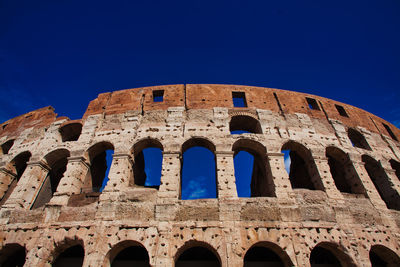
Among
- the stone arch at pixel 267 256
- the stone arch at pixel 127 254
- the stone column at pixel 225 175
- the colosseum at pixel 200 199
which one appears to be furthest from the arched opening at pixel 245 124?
the stone arch at pixel 127 254

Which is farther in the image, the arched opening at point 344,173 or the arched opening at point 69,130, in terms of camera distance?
the arched opening at point 69,130

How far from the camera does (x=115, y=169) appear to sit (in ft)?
26.3

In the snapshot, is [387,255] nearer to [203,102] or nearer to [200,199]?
[200,199]

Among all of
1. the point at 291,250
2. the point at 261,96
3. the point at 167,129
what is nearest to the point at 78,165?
the point at 167,129

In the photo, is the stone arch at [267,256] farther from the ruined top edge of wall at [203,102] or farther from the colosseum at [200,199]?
the ruined top edge of wall at [203,102]

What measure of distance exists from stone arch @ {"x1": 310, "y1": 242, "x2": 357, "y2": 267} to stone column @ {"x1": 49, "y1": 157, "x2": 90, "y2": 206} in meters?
8.50

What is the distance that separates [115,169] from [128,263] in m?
3.14

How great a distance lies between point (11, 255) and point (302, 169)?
12248mm

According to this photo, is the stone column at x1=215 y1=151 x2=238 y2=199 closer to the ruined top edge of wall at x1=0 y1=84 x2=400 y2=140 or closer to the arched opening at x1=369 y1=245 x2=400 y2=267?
the ruined top edge of wall at x1=0 y1=84 x2=400 y2=140

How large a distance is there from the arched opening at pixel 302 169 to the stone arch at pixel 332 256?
1.98 metres

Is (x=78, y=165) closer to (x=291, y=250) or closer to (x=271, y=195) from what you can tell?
(x=271, y=195)

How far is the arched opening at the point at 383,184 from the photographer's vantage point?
889cm

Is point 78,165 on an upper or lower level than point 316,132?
lower

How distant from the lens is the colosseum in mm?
6492
